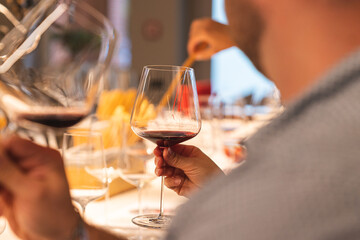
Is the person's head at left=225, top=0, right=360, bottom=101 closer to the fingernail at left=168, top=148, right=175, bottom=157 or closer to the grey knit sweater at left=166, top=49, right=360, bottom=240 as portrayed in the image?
the grey knit sweater at left=166, top=49, right=360, bottom=240

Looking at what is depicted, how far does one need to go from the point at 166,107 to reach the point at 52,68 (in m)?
0.57

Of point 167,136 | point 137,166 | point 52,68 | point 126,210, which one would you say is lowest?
point 126,210

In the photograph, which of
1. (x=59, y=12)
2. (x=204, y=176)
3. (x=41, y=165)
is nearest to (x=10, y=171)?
(x=41, y=165)

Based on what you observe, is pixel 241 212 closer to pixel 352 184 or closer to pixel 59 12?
pixel 352 184

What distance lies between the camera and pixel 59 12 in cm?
48

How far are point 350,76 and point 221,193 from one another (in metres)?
0.18

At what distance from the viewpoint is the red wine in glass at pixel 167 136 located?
969mm

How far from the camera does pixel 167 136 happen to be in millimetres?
967

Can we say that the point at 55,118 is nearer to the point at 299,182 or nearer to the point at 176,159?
the point at 299,182

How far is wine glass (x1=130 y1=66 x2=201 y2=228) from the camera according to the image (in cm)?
97

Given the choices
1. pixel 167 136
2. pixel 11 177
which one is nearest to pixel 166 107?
pixel 167 136

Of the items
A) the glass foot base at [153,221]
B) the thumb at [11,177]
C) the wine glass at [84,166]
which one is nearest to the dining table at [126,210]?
the glass foot base at [153,221]

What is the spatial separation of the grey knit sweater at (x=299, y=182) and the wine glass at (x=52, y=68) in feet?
0.58

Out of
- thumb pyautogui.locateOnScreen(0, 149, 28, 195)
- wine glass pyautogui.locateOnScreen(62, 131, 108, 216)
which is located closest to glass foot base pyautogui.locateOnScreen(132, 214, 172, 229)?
wine glass pyautogui.locateOnScreen(62, 131, 108, 216)
